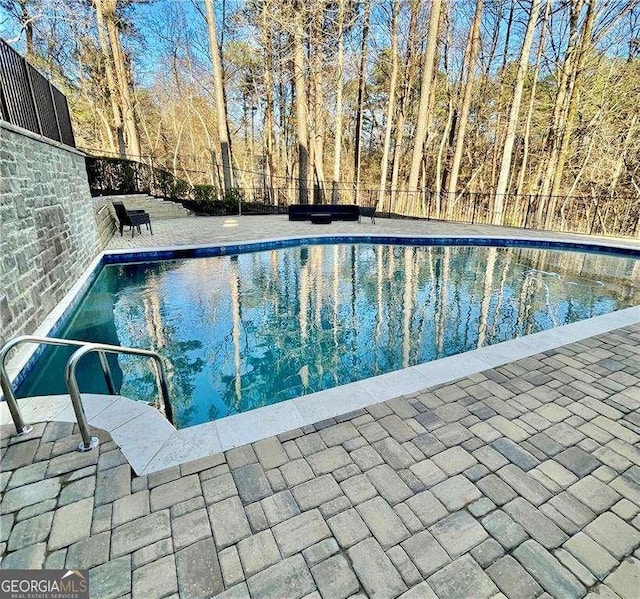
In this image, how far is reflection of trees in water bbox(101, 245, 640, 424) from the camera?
11.6 ft

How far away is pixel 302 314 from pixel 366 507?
3426 mm

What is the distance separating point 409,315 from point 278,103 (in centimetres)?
1631

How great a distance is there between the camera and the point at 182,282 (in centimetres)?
618

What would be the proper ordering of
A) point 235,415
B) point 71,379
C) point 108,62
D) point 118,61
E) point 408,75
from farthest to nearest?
1. point 408,75
2. point 108,62
3. point 118,61
4. point 235,415
5. point 71,379

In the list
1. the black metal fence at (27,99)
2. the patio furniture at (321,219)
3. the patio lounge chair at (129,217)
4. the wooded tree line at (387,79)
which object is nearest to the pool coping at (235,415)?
the black metal fence at (27,99)

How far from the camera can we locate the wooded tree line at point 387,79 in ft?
36.1

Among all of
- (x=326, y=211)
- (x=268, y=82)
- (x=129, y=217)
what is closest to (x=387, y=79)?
(x=268, y=82)

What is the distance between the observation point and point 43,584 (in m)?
1.39

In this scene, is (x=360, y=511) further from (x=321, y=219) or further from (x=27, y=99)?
(x=321, y=219)

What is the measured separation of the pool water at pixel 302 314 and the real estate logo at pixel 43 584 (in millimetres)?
1418

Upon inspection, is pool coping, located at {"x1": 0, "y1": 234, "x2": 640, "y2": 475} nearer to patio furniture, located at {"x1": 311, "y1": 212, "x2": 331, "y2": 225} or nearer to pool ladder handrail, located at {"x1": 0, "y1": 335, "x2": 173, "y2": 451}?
pool ladder handrail, located at {"x1": 0, "y1": 335, "x2": 173, "y2": 451}

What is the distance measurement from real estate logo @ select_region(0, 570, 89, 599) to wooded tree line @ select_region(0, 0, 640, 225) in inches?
354

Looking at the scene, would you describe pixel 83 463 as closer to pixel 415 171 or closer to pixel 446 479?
pixel 446 479

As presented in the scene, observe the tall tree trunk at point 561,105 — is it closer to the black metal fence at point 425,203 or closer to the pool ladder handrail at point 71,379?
the black metal fence at point 425,203
